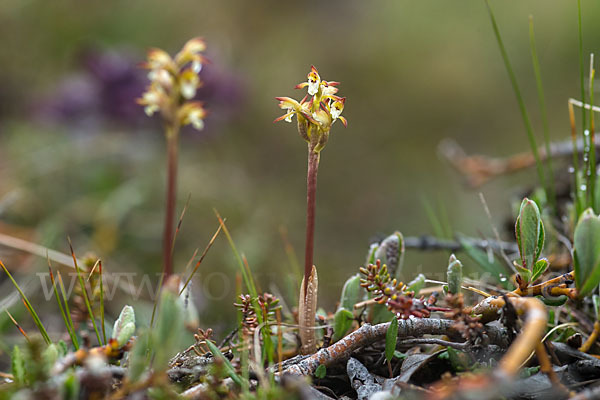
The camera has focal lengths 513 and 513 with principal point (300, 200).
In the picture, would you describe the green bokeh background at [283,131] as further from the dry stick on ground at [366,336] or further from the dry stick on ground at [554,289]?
the dry stick on ground at [554,289]

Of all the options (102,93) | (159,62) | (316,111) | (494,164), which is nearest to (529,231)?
(316,111)

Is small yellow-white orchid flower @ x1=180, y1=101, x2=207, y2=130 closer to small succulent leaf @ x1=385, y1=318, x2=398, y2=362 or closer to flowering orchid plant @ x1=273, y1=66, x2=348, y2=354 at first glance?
flowering orchid plant @ x1=273, y1=66, x2=348, y2=354

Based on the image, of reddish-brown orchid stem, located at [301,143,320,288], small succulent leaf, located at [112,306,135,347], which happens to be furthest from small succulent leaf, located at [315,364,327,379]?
small succulent leaf, located at [112,306,135,347]

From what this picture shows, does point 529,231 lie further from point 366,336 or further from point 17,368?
point 17,368

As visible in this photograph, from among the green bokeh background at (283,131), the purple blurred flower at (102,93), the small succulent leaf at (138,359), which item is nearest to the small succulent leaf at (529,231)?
the small succulent leaf at (138,359)

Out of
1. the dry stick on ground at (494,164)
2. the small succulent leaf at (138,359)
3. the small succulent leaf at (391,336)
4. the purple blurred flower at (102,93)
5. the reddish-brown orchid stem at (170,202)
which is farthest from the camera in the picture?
the purple blurred flower at (102,93)
